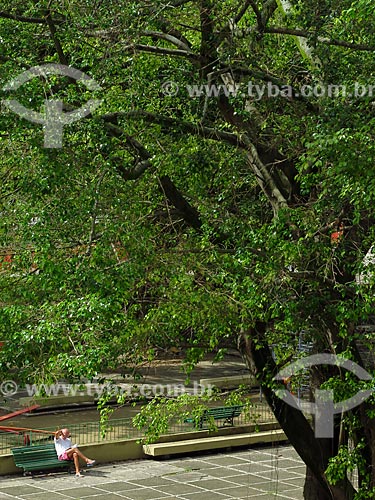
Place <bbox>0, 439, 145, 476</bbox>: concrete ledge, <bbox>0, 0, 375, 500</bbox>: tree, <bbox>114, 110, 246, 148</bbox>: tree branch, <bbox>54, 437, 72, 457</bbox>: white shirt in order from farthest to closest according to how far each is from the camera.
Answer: <bbox>0, 439, 145, 476</bbox>: concrete ledge
<bbox>54, 437, 72, 457</bbox>: white shirt
<bbox>114, 110, 246, 148</bbox>: tree branch
<bbox>0, 0, 375, 500</bbox>: tree

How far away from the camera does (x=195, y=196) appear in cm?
1467

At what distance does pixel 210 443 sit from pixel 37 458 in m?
4.26

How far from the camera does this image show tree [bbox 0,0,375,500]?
1180cm

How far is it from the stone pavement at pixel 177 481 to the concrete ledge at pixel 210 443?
21 centimetres

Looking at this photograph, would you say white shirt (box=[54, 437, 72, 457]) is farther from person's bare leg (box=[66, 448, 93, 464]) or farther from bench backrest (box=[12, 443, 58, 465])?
bench backrest (box=[12, 443, 58, 465])

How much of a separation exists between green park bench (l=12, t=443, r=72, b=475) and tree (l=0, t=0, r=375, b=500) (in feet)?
24.2

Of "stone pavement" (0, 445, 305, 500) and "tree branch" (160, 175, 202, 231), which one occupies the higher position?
"tree branch" (160, 175, 202, 231)

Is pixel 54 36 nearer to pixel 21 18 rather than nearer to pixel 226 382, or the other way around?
pixel 21 18

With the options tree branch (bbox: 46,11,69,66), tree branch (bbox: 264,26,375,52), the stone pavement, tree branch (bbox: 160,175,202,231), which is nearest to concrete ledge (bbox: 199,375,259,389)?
the stone pavement

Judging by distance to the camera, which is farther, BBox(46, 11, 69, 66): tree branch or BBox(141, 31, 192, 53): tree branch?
BBox(141, 31, 192, 53): tree branch

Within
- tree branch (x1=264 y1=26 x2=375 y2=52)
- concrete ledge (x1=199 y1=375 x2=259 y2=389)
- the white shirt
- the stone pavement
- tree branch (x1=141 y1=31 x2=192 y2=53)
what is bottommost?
the stone pavement

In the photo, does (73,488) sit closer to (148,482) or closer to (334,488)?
(148,482)

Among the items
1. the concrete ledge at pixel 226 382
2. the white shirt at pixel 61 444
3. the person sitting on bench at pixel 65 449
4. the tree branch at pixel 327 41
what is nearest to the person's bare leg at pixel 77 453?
the person sitting on bench at pixel 65 449

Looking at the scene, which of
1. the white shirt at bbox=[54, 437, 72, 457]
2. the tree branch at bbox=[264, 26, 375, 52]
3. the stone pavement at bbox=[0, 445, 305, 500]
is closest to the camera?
the tree branch at bbox=[264, 26, 375, 52]
